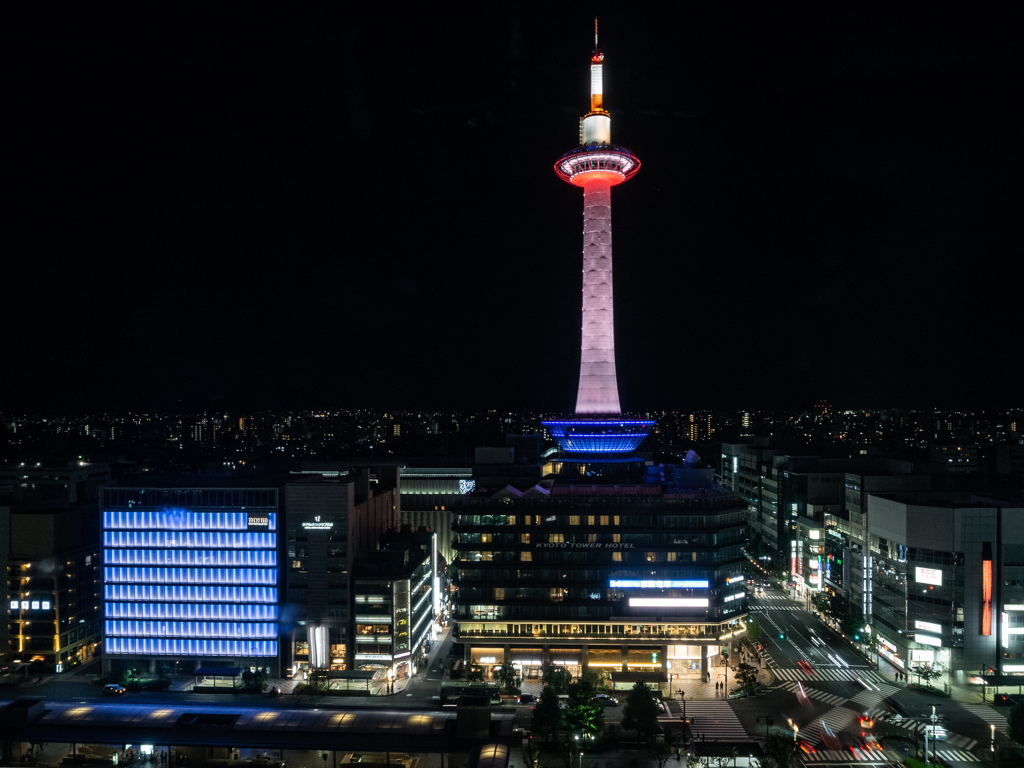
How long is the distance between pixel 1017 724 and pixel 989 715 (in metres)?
6.98

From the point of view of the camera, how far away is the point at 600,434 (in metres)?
78.2

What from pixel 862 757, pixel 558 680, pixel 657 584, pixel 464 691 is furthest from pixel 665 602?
pixel 862 757

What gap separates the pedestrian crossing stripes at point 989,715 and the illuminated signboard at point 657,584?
64.1 ft

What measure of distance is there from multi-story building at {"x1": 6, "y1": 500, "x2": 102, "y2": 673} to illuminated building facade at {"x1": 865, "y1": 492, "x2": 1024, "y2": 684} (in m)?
68.4

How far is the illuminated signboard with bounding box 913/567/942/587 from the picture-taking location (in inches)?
2162

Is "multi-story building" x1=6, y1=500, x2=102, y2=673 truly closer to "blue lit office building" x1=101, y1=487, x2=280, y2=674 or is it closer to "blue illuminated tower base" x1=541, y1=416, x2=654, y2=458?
"blue lit office building" x1=101, y1=487, x2=280, y2=674

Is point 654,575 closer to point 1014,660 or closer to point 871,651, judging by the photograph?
point 871,651

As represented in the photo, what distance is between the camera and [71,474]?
104125mm

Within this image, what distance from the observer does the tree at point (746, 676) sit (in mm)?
52156

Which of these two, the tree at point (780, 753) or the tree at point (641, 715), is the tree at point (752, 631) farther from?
the tree at point (780, 753)

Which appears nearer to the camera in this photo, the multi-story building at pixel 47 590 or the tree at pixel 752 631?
the multi-story building at pixel 47 590

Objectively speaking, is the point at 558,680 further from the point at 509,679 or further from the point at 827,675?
the point at 827,675

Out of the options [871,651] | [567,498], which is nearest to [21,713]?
[567,498]

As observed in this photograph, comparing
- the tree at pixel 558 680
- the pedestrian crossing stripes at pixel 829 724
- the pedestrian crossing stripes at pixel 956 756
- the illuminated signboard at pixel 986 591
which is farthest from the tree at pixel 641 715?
the illuminated signboard at pixel 986 591
